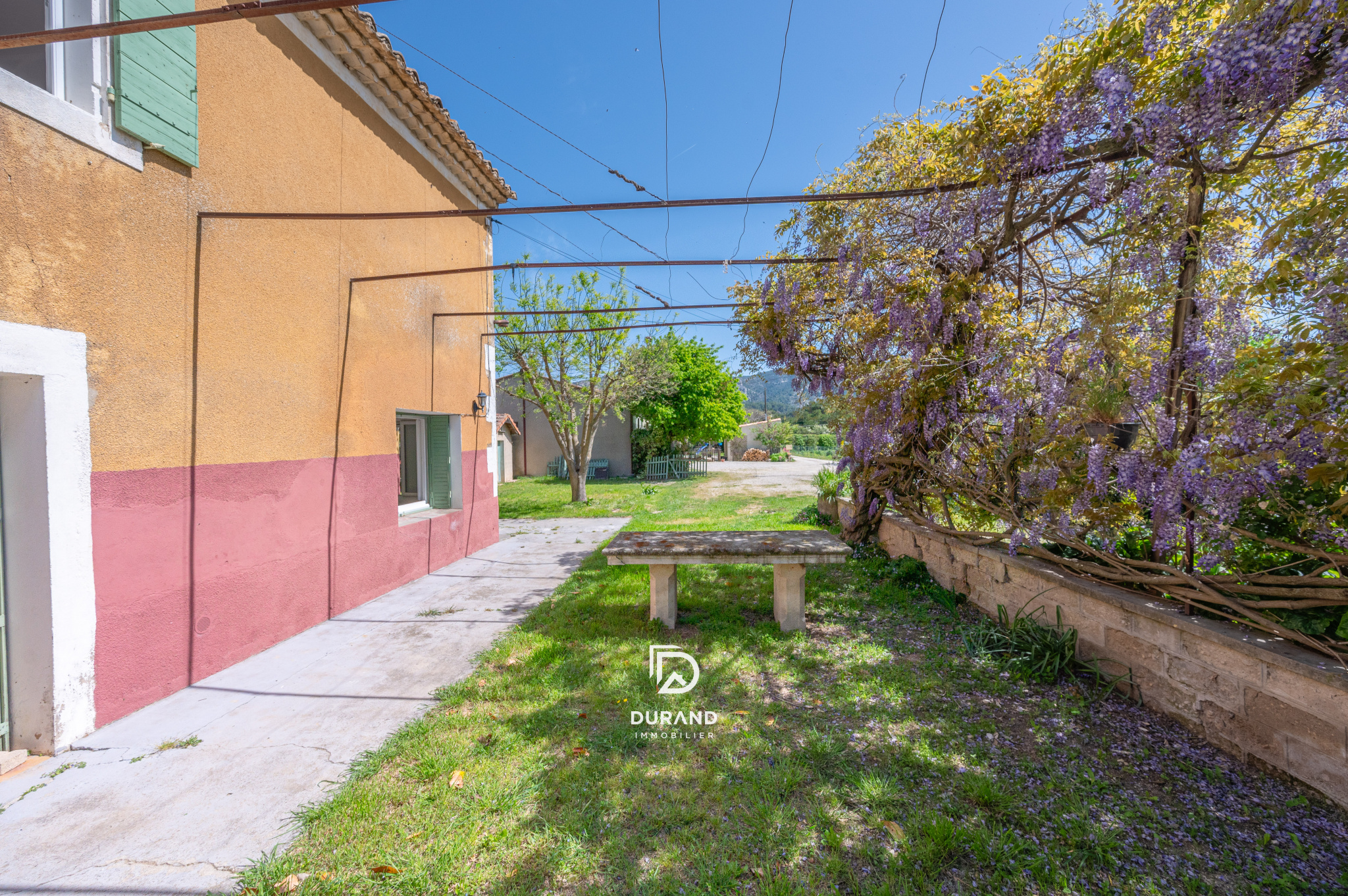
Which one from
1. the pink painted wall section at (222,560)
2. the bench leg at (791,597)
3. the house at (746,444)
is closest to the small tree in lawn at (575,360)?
the pink painted wall section at (222,560)

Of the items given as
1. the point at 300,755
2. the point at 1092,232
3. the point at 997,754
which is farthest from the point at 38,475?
the point at 1092,232

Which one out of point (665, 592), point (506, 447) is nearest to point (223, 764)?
point (665, 592)

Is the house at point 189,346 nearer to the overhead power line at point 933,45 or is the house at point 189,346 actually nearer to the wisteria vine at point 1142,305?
the overhead power line at point 933,45

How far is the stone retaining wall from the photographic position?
213 cm

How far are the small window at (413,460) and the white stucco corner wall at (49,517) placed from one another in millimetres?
4024

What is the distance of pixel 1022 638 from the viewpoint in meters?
3.59

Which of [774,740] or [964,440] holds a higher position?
[964,440]

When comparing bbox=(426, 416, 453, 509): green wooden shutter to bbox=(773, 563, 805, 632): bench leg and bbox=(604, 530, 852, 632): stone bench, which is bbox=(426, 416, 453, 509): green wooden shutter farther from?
bbox=(773, 563, 805, 632): bench leg

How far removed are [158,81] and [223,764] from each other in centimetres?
397

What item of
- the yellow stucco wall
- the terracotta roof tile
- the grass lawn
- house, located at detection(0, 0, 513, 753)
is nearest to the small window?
the yellow stucco wall

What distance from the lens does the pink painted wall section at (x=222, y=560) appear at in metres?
2.99

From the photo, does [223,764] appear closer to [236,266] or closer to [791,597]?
[236,266]

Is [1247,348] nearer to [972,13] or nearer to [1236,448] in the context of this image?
[1236,448]

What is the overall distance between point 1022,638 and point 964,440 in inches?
69.2
